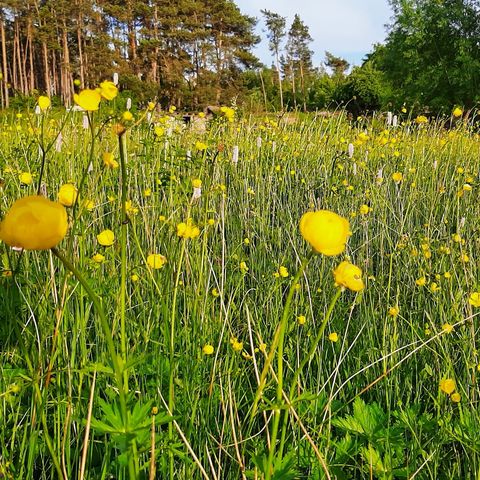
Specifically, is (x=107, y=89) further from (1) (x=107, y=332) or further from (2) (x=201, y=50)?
(2) (x=201, y=50)

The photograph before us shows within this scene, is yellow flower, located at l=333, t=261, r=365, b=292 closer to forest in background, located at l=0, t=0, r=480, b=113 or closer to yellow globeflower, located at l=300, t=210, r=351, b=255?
yellow globeflower, located at l=300, t=210, r=351, b=255

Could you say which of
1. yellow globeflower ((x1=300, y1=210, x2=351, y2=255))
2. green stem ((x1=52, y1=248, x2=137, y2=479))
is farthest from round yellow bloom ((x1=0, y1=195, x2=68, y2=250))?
yellow globeflower ((x1=300, y1=210, x2=351, y2=255))

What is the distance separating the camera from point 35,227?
38cm

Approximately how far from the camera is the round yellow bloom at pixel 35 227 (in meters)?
0.38

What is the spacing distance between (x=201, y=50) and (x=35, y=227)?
24378 mm

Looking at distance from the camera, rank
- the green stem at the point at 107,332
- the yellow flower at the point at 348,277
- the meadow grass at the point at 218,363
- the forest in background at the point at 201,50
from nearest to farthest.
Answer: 1. the green stem at the point at 107,332
2. the yellow flower at the point at 348,277
3. the meadow grass at the point at 218,363
4. the forest in background at the point at 201,50

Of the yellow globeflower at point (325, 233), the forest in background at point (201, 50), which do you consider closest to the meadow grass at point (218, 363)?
the yellow globeflower at point (325, 233)

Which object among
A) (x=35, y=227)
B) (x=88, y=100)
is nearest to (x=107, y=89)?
(x=88, y=100)

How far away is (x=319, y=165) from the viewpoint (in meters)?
2.68

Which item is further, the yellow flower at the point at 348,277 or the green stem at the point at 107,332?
the yellow flower at the point at 348,277

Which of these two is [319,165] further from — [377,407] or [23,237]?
[23,237]

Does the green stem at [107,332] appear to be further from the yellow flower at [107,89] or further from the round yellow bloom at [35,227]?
the yellow flower at [107,89]

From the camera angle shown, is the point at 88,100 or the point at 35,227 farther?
the point at 88,100

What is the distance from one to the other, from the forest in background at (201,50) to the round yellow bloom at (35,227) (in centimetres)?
1458
